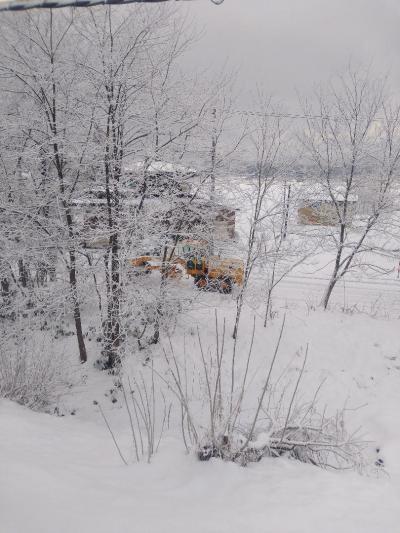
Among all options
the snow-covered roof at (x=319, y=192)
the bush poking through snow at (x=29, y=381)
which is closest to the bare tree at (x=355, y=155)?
the snow-covered roof at (x=319, y=192)

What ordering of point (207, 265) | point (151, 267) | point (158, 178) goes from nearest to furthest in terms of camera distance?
point (158, 178) → point (151, 267) → point (207, 265)

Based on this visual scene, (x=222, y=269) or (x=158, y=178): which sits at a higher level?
(x=158, y=178)

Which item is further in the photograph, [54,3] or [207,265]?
[207,265]

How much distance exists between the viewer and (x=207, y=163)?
890 cm

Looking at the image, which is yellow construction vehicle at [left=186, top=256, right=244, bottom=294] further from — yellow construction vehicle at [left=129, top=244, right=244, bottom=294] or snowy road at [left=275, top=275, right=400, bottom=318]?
snowy road at [left=275, top=275, right=400, bottom=318]

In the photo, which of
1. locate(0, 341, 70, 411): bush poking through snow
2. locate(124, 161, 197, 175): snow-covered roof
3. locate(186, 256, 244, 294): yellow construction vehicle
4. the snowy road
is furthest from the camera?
the snowy road

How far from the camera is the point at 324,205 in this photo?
12.9 m

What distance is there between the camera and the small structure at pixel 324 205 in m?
11.7

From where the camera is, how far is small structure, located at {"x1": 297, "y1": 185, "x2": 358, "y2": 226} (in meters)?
11.7

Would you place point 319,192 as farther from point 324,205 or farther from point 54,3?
point 54,3

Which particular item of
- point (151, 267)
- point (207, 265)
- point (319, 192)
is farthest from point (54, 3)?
point (319, 192)

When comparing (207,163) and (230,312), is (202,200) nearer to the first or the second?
(207,163)

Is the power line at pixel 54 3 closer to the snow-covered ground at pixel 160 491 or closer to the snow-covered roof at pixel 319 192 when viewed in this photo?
the snow-covered ground at pixel 160 491

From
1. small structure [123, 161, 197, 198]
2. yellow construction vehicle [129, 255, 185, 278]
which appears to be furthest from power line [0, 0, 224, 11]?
yellow construction vehicle [129, 255, 185, 278]
